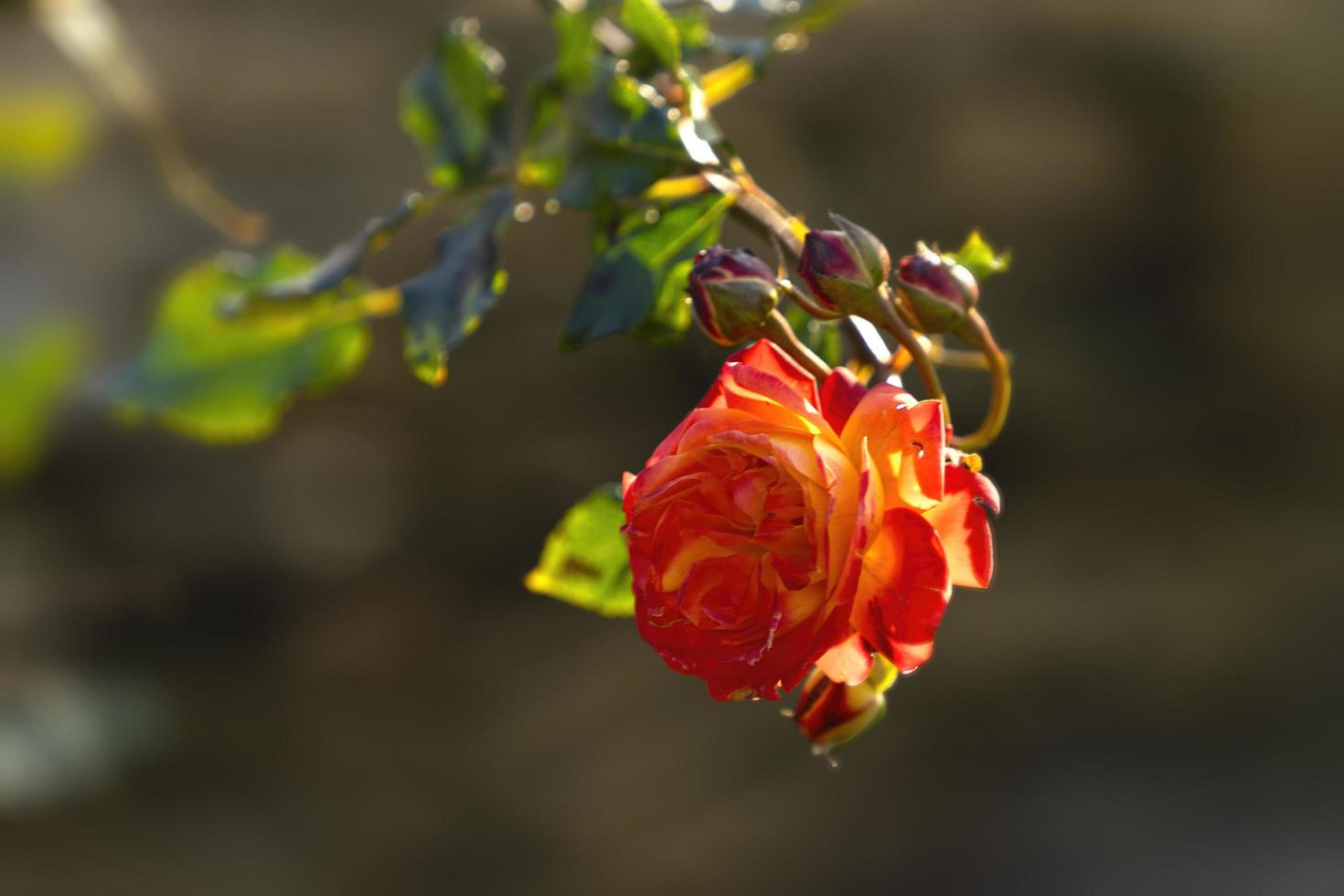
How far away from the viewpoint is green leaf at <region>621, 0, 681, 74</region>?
1.60ft

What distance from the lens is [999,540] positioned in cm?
162

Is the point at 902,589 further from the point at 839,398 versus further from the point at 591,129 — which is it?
the point at 591,129

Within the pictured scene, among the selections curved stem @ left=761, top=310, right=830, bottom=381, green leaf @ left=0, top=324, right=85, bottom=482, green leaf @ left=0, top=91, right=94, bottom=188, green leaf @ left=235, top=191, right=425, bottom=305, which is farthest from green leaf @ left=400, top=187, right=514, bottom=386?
green leaf @ left=0, top=91, right=94, bottom=188

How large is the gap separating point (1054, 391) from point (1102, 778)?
0.55 meters

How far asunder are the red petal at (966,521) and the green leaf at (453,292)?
195 millimetres

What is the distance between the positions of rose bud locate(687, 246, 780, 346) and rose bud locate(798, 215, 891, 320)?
1 cm

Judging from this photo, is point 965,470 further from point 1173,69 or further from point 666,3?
point 1173,69

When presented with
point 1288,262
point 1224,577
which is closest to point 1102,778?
point 1224,577

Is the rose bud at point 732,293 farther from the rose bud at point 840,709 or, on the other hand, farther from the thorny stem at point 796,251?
the rose bud at point 840,709

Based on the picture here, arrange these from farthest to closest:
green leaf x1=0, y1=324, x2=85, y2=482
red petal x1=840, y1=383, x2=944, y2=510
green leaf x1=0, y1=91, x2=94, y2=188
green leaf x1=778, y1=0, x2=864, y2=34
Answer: green leaf x1=0, y1=91, x2=94, y2=188, green leaf x1=0, y1=324, x2=85, y2=482, green leaf x1=778, y1=0, x2=864, y2=34, red petal x1=840, y1=383, x2=944, y2=510

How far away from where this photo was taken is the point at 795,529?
367mm

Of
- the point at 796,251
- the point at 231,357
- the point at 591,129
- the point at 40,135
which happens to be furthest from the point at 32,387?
the point at 796,251

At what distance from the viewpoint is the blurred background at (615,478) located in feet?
4.91

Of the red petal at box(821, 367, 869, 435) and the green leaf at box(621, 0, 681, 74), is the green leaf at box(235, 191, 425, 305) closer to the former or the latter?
the green leaf at box(621, 0, 681, 74)
